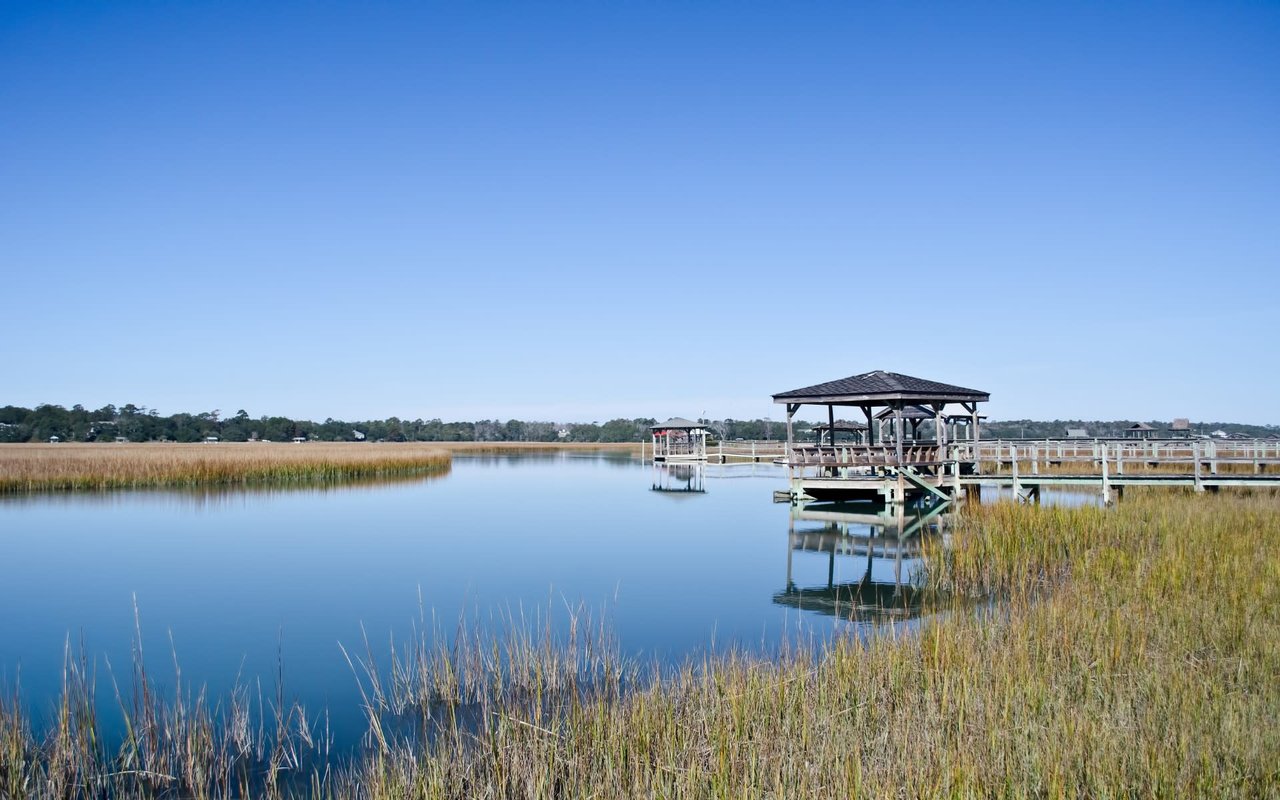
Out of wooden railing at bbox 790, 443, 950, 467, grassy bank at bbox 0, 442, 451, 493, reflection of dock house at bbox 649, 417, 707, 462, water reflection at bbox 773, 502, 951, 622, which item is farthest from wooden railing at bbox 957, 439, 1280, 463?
grassy bank at bbox 0, 442, 451, 493

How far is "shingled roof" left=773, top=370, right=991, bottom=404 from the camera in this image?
67.2ft

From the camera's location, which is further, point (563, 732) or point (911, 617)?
point (911, 617)

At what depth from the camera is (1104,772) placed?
13.0 feet

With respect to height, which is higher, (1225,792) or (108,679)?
(1225,792)

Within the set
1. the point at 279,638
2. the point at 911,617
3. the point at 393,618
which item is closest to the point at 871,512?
the point at 911,617

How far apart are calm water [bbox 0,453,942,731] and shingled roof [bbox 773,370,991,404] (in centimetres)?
325

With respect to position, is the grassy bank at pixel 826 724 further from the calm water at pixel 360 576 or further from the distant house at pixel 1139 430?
the distant house at pixel 1139 430

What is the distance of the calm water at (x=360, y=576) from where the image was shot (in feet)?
28.1

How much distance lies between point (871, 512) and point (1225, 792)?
17592 millimetres

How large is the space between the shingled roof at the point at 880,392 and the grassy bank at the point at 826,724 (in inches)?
506

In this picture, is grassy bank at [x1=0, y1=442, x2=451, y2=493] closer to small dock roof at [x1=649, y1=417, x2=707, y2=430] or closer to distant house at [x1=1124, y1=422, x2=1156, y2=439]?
small dock roof at [x1=649, y1=417, x2=707, y2=430]

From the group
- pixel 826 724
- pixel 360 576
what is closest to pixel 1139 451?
pixel 360 576

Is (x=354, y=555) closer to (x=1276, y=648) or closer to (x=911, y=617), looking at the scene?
(x=911, y=617)

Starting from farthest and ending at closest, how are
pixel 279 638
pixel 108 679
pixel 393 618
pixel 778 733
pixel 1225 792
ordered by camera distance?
pixel 393 618 → pixel 279 638 → pixel 108 679 → pixel 778 733 → pixel 1225 792
